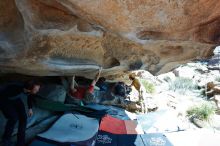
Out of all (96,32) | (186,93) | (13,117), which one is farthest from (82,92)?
(186,93)

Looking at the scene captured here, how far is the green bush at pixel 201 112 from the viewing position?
981cm

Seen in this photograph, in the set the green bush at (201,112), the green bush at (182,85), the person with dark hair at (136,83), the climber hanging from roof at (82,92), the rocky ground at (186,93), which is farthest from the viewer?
the green bush at (182,85)

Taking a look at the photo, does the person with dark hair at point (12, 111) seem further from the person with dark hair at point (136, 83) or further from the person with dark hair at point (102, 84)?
the person with dark hair at point (136, 83)

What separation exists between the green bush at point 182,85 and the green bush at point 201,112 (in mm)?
3140

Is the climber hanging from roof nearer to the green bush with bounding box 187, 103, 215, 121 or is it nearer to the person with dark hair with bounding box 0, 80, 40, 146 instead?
the person with dark hair with bounding box 0, 80, 40, 146

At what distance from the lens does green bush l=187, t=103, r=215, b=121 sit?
981cm

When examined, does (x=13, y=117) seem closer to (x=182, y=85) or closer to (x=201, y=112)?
(x=201, y=112)

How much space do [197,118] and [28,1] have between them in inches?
292

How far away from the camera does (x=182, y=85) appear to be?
45.4 feet

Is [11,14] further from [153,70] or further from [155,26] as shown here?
[153,70]

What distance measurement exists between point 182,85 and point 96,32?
10.4 meters

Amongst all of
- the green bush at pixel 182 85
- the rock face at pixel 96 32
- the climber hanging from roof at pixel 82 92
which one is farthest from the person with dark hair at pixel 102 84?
the green bush at pixel 182 85

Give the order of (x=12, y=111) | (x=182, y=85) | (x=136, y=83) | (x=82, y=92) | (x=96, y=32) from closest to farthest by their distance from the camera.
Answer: (x=96, y=32) < (x=12, y=111) < (x=82, y=92) < (x=136, y=83) < (x=182, y=85)

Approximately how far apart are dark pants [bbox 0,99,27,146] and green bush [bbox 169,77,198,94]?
9936mm
